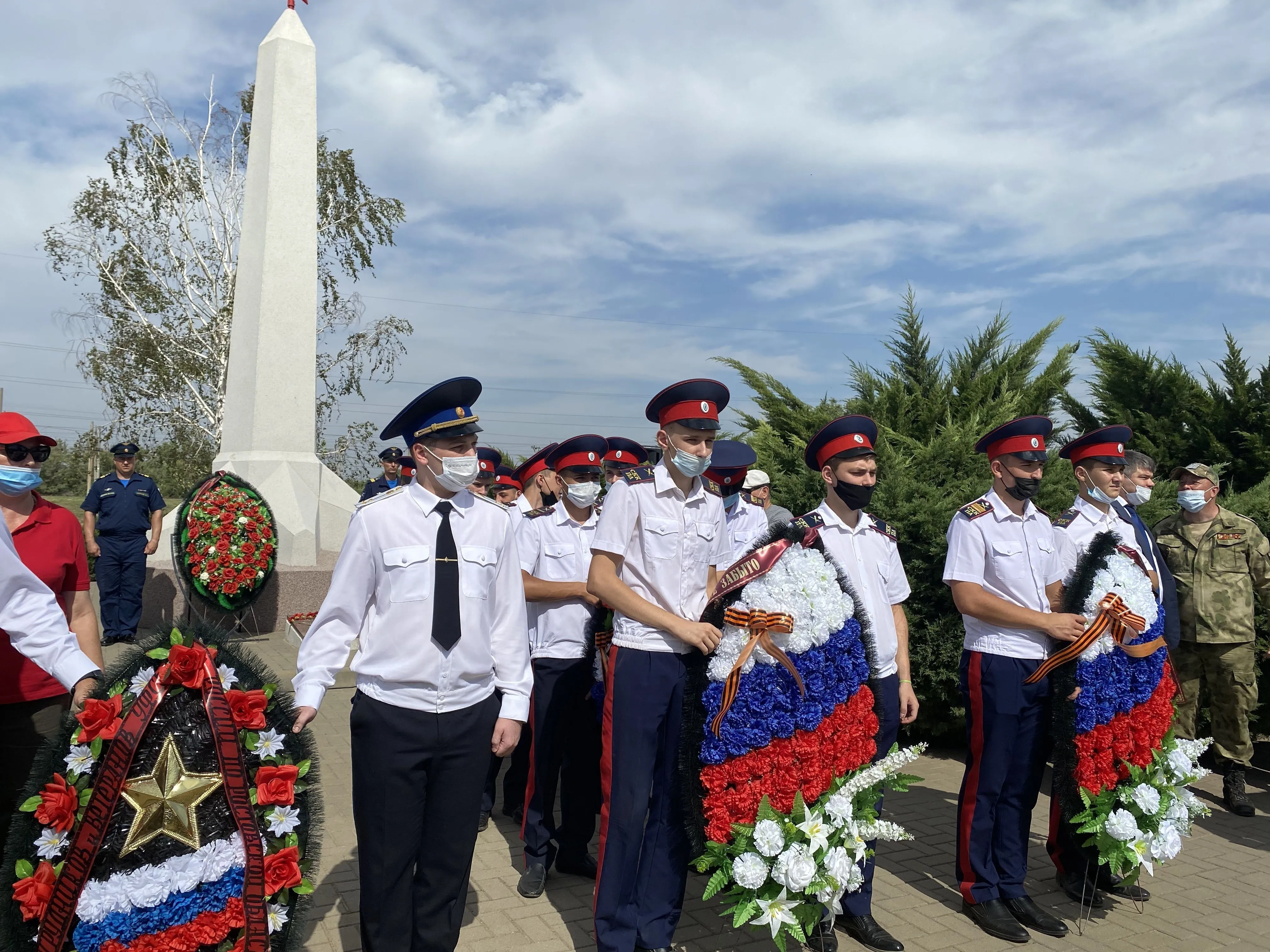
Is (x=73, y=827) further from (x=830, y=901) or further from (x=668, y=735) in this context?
(x=830, y=901)

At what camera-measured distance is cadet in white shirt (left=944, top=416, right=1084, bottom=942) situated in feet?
13.8

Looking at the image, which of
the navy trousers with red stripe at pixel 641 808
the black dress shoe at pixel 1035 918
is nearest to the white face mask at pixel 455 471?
the navy trousers with red stripe at pixel 641 808

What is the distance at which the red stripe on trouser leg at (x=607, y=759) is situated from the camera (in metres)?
3.62

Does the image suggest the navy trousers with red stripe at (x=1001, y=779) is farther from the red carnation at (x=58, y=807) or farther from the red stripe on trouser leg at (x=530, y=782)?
the red carnation at (x=58, y=807)

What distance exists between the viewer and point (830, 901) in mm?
3332

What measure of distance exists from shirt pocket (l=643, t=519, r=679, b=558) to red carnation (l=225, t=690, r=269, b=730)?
151 cm

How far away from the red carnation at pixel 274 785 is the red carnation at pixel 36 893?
55 cm

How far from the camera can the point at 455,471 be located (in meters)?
3.12

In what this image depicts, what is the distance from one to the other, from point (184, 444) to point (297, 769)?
71.6 ft

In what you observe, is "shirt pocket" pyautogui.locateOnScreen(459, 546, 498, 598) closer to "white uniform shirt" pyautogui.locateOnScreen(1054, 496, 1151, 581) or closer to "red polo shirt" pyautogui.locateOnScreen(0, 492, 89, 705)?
"red polo shirt" pyautogui.locateOnScreen(0, 492, 89, 705)

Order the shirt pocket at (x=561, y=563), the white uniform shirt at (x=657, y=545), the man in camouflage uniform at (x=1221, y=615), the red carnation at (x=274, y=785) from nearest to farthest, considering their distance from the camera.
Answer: the red carnation at (x=274, y=785), the white uniform shirt at (x=657, y=545), the shirt pocket at (x=561, y=563), the man in camouflage uniform at (x=1221, y=615)

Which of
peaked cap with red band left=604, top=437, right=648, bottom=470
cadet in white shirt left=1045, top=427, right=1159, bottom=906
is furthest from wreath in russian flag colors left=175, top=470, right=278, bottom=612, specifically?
cadet in white shirt left=1045, top=427, right=1159, bottom=906

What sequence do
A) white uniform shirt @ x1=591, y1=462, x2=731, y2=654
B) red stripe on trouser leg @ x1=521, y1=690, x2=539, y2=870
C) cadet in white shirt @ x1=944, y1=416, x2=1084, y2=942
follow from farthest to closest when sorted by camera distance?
red stripe on trouser leg @ x1=521, y1=690, x2=539, y2=870
cadet in white shirt @ x1=944, y1=416, x2=1084, y2=942
white uniform shirt @ x1=591, y1=462, x2=731, y2=654

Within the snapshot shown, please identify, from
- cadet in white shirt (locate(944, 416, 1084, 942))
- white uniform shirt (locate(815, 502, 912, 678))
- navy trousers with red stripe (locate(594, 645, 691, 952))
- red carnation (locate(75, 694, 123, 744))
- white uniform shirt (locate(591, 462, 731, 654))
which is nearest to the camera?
red carnation (locate(75, 694, 123, 744))
